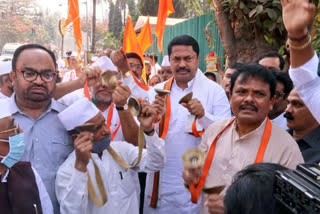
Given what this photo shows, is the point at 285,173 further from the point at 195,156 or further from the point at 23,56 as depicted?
the point at 23,56

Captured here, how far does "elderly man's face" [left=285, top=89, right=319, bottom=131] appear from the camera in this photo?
2.42 meters

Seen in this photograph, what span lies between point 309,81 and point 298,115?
701mm

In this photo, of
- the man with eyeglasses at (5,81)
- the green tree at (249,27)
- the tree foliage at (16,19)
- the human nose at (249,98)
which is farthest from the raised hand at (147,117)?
the tree foliage at (16,19)

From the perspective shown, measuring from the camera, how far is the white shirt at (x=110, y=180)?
203 centimetres

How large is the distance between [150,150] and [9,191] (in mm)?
1002

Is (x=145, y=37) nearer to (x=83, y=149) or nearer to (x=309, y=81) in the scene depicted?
(x=83, y=149)

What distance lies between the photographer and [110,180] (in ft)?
7.60

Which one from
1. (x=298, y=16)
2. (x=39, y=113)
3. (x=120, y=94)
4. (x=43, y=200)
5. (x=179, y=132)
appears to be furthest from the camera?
(x=179, y=132)

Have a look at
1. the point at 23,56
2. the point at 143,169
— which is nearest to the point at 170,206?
the point at 143,169

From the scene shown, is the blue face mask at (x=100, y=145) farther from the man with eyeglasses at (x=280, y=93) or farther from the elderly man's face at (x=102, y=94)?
the man with eyeglasses at (x=280, y=93)

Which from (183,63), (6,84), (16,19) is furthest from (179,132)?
(16,19)

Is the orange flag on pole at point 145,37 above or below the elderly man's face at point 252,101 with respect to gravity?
above

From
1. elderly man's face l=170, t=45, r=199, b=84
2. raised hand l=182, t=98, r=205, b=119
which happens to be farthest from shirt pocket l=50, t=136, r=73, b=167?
elderly man's face l=170, t=45, r=199, b=84

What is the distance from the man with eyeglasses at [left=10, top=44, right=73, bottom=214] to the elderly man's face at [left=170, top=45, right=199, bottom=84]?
124 centimetres
